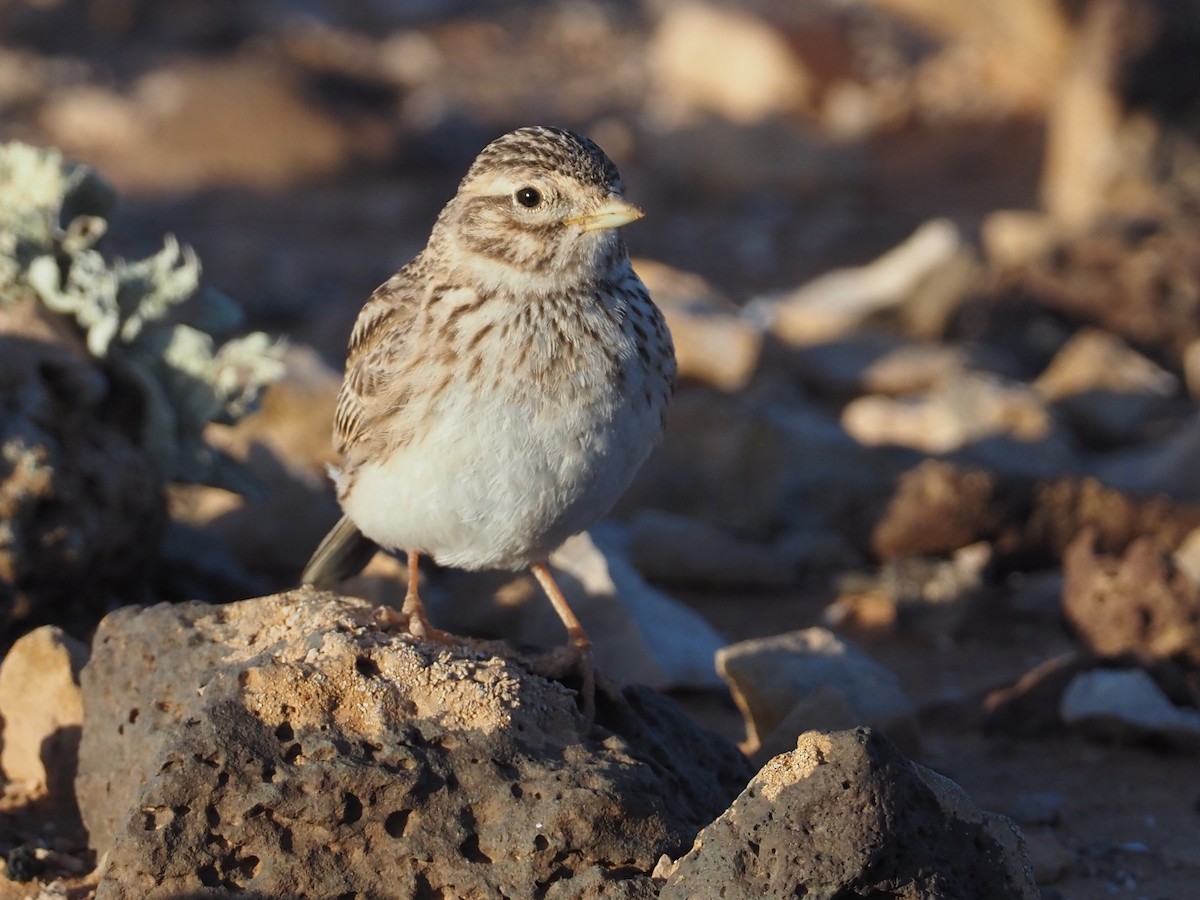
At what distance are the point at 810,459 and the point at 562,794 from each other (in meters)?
5.56

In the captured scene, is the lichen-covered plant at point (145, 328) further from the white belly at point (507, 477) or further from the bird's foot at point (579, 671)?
the bird's foot at point (579, 671)

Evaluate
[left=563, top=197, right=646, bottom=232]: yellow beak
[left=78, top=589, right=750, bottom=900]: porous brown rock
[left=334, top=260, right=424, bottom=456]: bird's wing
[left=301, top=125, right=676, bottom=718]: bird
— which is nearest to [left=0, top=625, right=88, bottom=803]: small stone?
[left=78, top=589, right=750, bottom=900]: porous brown rock

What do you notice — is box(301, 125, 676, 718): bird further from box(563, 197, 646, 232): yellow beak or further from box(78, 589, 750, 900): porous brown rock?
box(78, 589, 750, 900): porous brown rock

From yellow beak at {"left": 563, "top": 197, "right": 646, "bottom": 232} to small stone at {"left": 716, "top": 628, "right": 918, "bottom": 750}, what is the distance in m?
1.78

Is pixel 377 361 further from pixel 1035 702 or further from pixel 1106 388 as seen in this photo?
pixel 1106 388

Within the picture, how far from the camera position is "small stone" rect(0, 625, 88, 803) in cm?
567

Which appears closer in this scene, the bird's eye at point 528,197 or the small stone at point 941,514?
the bird's eye at point 528,197

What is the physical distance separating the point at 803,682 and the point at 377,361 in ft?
6.39

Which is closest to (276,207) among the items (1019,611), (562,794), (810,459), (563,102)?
(563,102)

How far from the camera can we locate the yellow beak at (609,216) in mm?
5363

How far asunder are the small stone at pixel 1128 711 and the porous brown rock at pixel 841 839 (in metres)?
2.40

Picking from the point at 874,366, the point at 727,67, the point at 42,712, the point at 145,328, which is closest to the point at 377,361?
the point at 42,712

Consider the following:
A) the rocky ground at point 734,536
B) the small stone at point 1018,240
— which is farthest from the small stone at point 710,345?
the small stone at point 1018,240

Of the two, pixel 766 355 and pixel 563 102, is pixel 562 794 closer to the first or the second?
pixel 766 355
